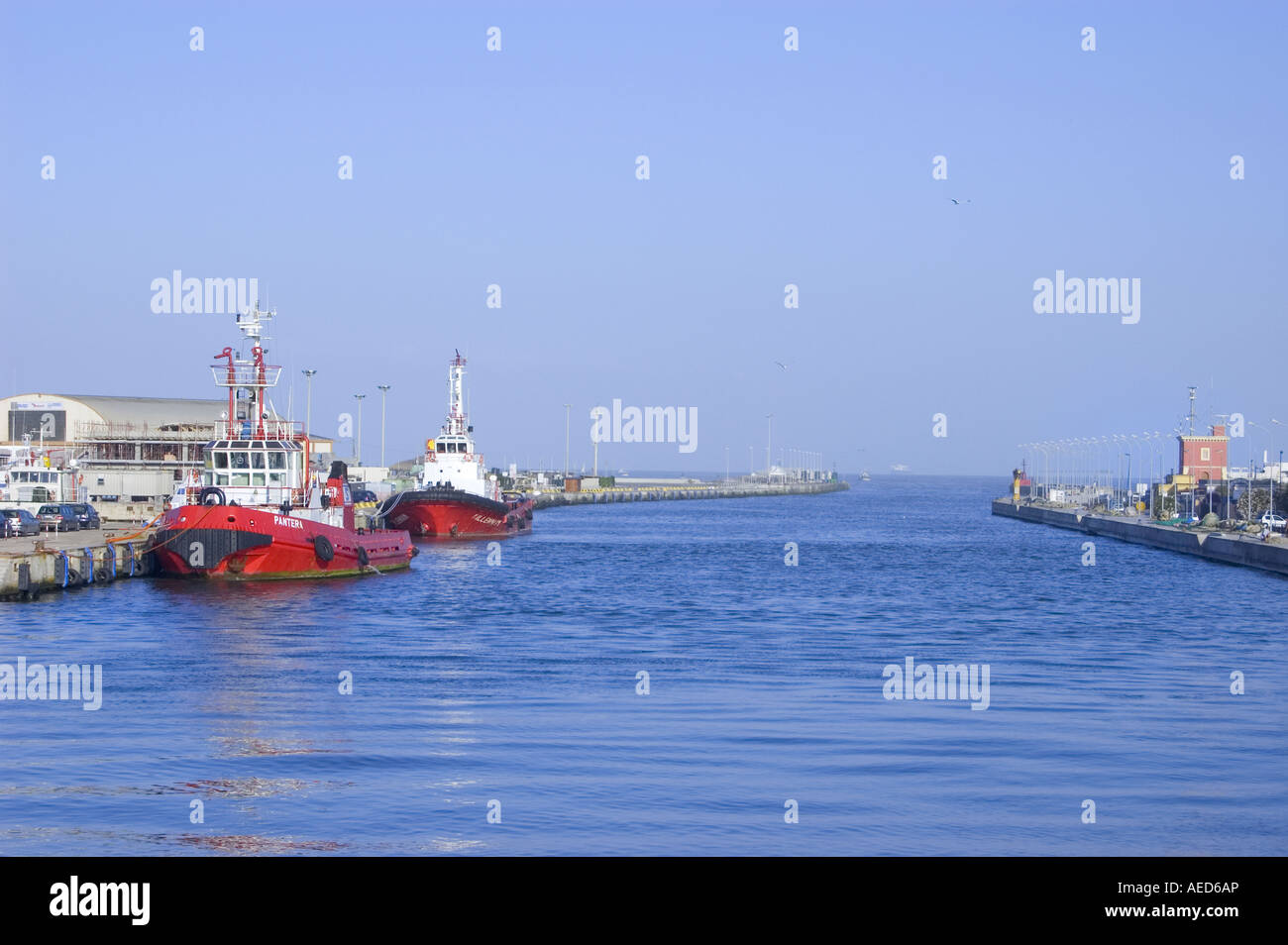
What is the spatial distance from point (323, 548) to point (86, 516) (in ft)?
54.6

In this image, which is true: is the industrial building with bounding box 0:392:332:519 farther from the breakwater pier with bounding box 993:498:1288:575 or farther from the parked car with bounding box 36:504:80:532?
the breakwater pier with bounding box 993:498:1288:575

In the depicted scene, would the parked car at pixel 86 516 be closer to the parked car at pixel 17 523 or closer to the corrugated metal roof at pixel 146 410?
the parked car at pixel 17 523

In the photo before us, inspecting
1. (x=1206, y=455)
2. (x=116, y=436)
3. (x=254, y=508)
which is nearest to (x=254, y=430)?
(x=254, y=508)

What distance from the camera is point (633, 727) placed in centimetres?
2064

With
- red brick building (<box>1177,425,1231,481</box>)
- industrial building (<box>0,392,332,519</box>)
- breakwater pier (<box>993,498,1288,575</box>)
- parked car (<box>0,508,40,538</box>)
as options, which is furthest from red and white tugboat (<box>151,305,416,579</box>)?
red brick building (<box>1177,425,1231,481</box>)

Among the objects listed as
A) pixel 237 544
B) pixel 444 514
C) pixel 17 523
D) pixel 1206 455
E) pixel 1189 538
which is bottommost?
pixel 1189 538

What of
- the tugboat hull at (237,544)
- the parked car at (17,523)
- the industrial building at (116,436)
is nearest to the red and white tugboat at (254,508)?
the tugboat hull at (237,544)

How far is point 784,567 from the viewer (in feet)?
195

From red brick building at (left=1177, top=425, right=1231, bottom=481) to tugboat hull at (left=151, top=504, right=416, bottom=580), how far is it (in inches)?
3733

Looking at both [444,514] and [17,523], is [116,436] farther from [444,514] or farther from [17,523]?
[17,523]

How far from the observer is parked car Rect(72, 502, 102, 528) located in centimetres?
5721

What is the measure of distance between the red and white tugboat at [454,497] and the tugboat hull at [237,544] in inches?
1160

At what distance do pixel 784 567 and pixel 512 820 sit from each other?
45054mm
